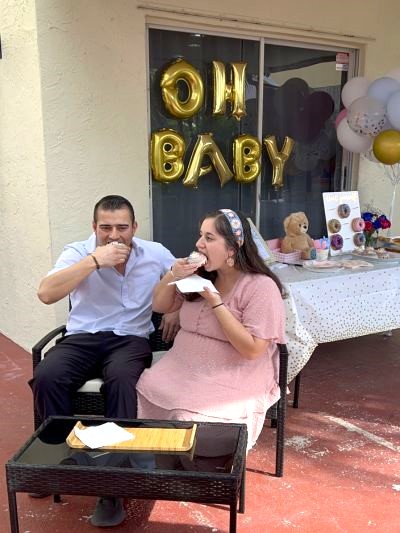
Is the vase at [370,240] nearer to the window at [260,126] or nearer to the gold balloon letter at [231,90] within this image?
the window at [260,126]

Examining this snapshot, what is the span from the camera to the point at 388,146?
393 cm

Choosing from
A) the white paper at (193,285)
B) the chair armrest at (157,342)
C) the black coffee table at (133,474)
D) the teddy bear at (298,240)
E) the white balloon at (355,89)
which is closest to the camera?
the black coffee table at (133,474)

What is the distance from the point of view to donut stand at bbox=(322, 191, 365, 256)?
3975 mm

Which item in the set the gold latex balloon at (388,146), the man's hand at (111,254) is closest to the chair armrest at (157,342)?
the man's hand at (111,254)

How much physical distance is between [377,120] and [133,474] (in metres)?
3.28

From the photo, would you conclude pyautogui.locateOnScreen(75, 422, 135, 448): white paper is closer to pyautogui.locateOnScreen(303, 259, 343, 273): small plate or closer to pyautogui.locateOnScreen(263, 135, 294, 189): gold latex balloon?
pyautogui.locateOnScreen(303, 259, 343, 273): small plate

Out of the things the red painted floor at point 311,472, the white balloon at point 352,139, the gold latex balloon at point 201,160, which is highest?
the white balloon at point 352,139

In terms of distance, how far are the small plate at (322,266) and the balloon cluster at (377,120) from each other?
1012mm

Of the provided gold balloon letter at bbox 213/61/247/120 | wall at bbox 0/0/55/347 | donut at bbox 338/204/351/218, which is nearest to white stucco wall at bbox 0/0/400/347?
wall at bbox 0/0/55/347

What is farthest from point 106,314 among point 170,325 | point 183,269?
point 183,269

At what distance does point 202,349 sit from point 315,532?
0.89m

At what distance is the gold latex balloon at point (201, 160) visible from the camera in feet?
13.9

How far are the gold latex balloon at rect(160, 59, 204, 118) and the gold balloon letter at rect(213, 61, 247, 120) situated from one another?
162 millimetres

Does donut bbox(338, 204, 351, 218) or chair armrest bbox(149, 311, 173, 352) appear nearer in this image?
chair armrest bbox(149, 311, 173, 352)
